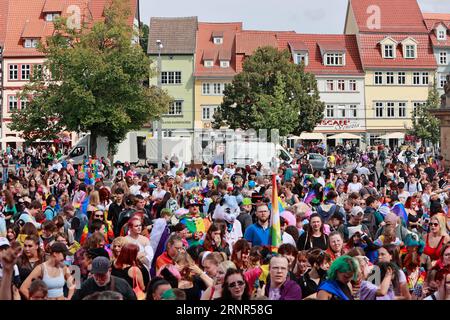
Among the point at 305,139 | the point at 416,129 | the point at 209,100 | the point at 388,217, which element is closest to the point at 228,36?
the point at 209,100

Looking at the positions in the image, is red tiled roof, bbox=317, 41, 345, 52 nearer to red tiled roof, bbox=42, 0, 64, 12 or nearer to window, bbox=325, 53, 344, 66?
window, bbox=325, 53, 344, 66

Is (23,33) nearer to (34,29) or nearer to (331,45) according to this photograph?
(34,29)

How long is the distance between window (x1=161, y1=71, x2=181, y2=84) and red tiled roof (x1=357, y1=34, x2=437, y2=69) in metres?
14.5

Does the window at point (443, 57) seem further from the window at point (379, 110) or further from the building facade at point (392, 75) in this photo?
the window at point (379, 110)

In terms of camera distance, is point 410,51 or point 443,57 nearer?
point 410,51

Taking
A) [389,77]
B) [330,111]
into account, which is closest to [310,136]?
[330,111]

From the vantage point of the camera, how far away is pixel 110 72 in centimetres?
5222

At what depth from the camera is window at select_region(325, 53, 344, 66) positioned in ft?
266

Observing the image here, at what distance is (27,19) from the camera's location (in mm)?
81812

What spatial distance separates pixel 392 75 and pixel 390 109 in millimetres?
2689

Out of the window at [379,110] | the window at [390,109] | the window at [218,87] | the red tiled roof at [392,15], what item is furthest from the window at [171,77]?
the window at [390,109]

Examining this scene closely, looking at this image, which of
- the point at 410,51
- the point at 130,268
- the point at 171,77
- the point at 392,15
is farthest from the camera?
the point at 392,15

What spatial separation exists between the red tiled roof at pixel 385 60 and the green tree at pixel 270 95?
447 inches
